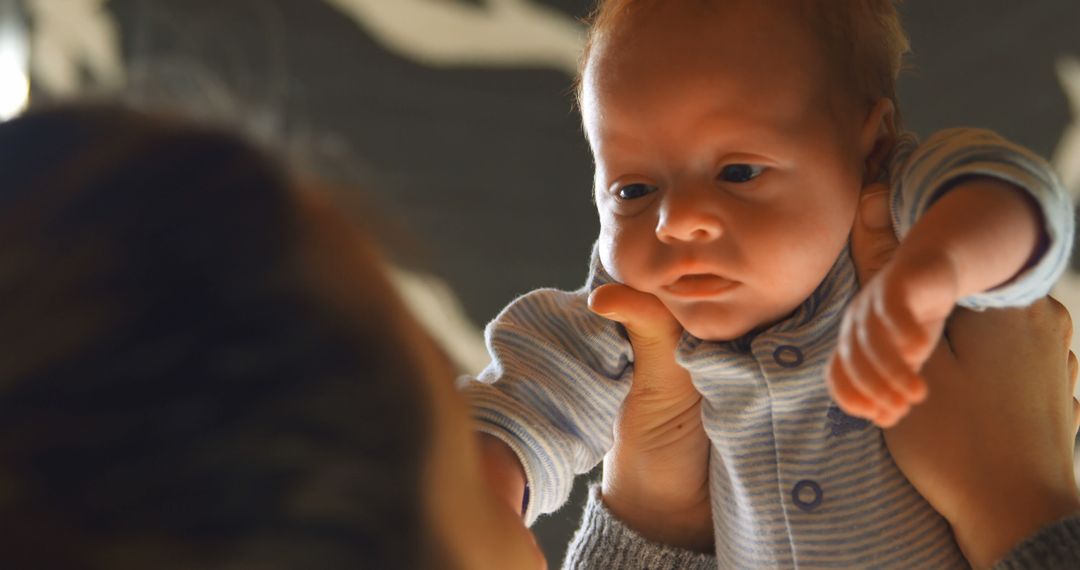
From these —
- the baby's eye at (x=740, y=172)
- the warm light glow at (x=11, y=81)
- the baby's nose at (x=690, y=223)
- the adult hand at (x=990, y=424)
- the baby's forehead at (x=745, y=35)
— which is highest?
the warm light glow at (x=11, y=81)

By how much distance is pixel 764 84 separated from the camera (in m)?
0.56

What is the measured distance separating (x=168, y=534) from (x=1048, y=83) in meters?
1.35

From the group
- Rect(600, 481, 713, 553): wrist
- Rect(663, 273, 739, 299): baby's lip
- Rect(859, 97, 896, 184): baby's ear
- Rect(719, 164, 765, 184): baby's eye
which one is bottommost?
Rect(600, 481, 713, 553): wrist

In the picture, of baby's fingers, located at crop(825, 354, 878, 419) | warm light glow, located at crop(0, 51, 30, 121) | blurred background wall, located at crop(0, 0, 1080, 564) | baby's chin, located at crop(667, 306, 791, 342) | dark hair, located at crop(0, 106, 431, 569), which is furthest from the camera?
blurred background wall, located at crop(0, 0, 1080, 564)

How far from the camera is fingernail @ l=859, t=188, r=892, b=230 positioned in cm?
55

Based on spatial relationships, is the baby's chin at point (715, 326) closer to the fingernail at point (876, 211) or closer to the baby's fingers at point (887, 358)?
the fingernail at point (876, 211)

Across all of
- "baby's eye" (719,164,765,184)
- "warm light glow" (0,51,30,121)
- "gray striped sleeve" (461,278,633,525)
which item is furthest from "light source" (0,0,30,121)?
"baby's eye" (719,164,765,184)

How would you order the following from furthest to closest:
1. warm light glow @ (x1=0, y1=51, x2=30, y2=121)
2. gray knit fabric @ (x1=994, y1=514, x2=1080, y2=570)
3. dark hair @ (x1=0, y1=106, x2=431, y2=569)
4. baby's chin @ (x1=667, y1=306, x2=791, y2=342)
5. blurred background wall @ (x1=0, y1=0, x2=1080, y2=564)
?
blurred background wall @ (x1=0, y1=0, x2=1080, y2=564), warm light glow @ (x1=0, y1=51, x2=30, y2=121), baby's chin @ (x1=667, y1=306, x2=791, y2=342), gray knit fabric @ (x1=994, y1=514, x2=1080, y2=570), dark hair @ (x1=0, y1=106, x2=431, y2=569)

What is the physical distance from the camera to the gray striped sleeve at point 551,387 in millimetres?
579

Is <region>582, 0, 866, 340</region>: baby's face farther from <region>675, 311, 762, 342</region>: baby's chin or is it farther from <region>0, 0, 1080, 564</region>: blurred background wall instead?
<region>0, 0, 1080, 564</region>: blurred background wall

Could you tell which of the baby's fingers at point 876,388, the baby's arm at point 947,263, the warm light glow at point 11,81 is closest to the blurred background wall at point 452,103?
the warm light glow at point 11,81

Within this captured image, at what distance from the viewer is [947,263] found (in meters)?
0.39

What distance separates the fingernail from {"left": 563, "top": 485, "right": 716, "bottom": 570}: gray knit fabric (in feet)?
0.74

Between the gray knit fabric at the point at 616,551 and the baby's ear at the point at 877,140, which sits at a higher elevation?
the baby's ear at the point at 877,140
